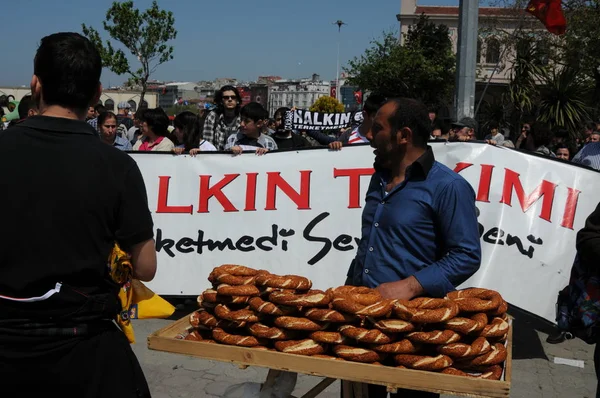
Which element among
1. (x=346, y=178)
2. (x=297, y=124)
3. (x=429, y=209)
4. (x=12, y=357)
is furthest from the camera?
(x=297, y=124)

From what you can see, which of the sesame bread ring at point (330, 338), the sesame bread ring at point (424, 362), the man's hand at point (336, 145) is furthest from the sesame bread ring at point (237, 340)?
the man's hand at point (336, 145)

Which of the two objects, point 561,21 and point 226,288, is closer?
point 226,288

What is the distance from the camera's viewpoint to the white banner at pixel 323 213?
19.8 feet

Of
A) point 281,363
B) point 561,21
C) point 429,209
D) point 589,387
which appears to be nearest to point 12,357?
point 281,363

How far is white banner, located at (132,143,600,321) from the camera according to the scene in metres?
6.04

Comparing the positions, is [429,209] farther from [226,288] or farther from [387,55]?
[387,55]

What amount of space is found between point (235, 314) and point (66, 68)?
4.46 ft

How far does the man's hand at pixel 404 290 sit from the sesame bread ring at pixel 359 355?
1.00 ft

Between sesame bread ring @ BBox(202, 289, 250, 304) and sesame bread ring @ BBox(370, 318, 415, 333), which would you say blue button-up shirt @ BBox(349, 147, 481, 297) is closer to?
sesame bread ring @ BBox(370, 318, 415, 333)

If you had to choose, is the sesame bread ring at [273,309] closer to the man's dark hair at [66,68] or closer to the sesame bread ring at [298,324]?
the sesame bread ring at [298,324]

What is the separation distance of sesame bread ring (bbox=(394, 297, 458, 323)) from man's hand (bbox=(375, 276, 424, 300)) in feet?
0.26

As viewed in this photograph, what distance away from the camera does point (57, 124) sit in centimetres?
209

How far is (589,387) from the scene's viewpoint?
5426 mm

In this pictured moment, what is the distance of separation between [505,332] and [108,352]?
160 centimetres
